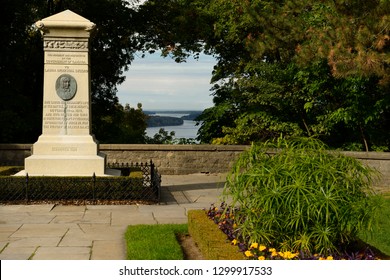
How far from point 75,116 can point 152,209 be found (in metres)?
3.23

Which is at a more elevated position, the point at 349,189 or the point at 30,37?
the point at 30,37

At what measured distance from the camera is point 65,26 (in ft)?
45.7

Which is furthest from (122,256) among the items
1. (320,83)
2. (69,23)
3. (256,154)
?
(320,83)

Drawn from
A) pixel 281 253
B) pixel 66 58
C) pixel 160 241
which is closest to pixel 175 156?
pixel 66 58

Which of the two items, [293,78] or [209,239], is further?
[293,78]

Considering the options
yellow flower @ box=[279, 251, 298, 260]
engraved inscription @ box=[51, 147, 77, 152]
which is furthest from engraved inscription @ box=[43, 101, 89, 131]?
yellow flower @ box=[279, 251, 298, 260]

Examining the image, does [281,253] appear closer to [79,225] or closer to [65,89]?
[79,225]

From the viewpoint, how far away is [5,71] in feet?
77.8

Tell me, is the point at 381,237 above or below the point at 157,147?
below

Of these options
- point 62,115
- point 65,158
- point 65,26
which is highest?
point 65,26

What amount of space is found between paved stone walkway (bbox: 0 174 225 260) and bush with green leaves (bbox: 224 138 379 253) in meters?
0.97

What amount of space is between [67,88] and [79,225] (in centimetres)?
458

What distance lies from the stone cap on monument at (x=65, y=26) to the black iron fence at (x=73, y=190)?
3430 millimetres

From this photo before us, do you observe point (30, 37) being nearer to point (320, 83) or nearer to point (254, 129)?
point (254, 129)
